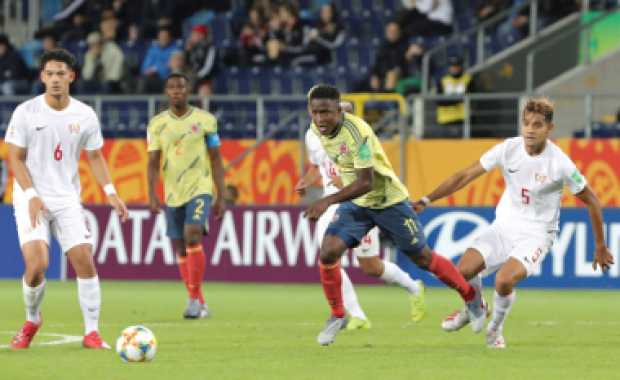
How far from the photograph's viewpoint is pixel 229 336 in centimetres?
1225

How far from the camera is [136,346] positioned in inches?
385

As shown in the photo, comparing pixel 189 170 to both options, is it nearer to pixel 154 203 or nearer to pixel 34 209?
pixel 154 203

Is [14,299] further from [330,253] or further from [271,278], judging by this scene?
[330,253]

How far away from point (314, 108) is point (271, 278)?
981 centimetres

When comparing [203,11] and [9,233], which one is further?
[203,11]

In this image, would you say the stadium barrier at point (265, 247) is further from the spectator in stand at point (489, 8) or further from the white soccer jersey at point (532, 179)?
the white soccer jersey at point (532, 179)

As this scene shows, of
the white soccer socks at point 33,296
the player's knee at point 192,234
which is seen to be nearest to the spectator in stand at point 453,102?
the player's knee at point 192,234

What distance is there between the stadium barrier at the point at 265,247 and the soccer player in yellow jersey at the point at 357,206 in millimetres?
7922

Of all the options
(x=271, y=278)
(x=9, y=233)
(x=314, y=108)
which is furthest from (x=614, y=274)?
(x=314, y=108)

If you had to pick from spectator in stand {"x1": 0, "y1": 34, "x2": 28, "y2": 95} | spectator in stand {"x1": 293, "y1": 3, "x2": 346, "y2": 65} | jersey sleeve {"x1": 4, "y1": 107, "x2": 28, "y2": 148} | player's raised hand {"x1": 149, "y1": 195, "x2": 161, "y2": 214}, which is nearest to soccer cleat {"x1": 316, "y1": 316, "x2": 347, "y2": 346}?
jersey sleeve {"x1": 4, "y1": 107, "x2": 28, "y2": 148}

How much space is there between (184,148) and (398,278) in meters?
2.79

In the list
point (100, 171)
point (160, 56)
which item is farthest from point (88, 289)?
point (160, 56)

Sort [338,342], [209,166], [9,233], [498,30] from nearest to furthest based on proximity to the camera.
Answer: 1. [338,342]
2. [209,166]
3. [9,233]
4. [498,30]

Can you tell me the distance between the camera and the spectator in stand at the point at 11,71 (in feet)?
84.1
